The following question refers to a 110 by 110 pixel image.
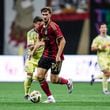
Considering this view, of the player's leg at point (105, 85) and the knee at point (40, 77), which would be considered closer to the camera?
the knee at point (40, 77)

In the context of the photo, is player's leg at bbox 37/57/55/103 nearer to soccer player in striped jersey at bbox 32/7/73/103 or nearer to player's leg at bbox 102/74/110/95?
soccer player in striped jersey at bbox 32/7/73/103

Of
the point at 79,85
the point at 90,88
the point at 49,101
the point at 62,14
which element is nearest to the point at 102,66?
the point at 90,88

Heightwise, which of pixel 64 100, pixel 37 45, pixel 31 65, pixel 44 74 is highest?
pixel 37 45

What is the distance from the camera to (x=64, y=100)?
19.0 meters

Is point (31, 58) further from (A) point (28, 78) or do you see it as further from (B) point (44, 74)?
(B) point (44, 74)

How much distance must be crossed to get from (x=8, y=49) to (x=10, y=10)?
1.80 m

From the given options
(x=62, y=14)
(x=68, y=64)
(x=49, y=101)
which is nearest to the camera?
(x=49, y=101)

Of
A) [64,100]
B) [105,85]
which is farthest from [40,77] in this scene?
[105,85]

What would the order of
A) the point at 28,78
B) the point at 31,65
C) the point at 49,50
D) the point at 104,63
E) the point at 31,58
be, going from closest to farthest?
the point at 49,50, the point at 28,78, the point at 31,65, the point at 31,58, the point at 104,63

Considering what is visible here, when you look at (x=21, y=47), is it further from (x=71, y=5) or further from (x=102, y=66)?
(x=102, y=66)

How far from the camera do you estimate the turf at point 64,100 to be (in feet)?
54.7

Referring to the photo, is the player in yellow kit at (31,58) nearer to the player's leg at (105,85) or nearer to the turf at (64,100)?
the turf at (64,100)

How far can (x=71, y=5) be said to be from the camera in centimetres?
3484

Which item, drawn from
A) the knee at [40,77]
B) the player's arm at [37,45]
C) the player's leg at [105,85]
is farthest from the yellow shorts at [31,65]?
the player's leg at [105,85]
